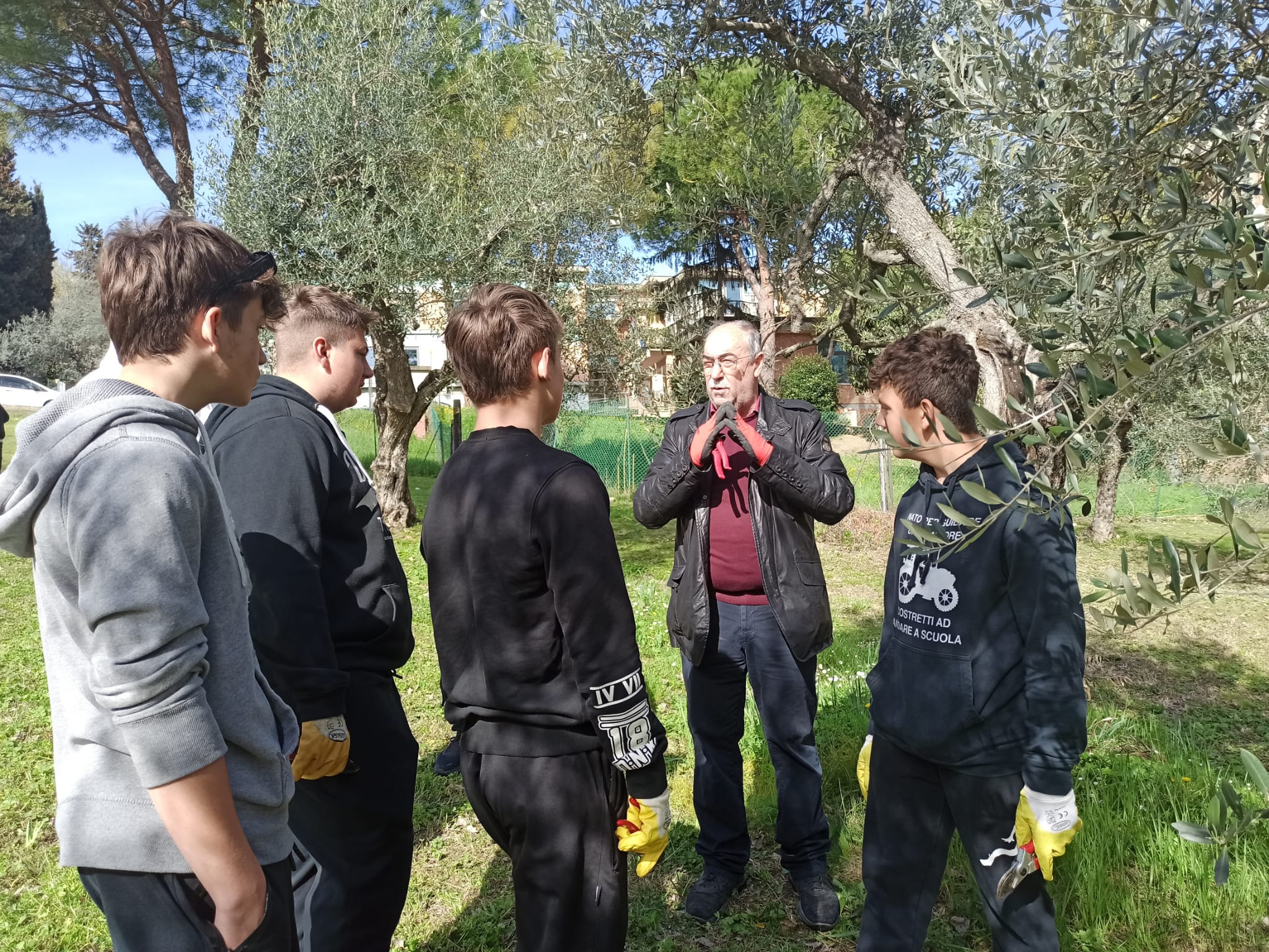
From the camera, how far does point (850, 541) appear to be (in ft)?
36.2

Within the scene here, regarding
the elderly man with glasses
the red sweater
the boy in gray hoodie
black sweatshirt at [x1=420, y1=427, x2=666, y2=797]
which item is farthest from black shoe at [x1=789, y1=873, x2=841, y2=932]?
the boy in gray hoodie

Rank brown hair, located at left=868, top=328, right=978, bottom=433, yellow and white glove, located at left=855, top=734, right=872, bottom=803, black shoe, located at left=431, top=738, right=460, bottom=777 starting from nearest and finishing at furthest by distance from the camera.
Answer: brown hair, located at left=868, top=328, right=978, bottom=433, yellow and white glove, located at left=855, top=734, right=872, bottom=803, black shoe, located at left=431, top=738, right=460, bottom=777

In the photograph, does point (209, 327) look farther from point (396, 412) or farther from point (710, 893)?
point (396, 412)

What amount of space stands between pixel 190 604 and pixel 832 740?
354 centimetres

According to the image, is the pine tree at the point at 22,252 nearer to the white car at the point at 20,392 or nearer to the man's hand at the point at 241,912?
the white car at the point at 20,392

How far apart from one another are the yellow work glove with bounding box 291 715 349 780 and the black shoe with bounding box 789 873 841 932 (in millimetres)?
1849

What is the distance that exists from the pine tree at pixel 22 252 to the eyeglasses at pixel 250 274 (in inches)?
1610

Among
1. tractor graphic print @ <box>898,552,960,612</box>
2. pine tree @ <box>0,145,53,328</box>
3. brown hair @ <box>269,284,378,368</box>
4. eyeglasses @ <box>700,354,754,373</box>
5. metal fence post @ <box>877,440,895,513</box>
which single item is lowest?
metal fence post @ <box>877,440,895,513</box>

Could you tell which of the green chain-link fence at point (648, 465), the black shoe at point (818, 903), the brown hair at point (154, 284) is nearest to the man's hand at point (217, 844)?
the brown hair at point (154, 284)

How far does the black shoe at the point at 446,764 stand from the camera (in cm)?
433

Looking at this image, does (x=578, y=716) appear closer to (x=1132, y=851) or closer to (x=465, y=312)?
(x=465, y=312)

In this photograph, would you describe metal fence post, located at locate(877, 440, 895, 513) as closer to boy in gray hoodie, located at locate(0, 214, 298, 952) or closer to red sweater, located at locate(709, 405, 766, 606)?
red sweater, located at locate(709, 405, 766, 606)

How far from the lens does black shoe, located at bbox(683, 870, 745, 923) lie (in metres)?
3.09

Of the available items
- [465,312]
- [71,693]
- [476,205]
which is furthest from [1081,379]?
[476,205]
